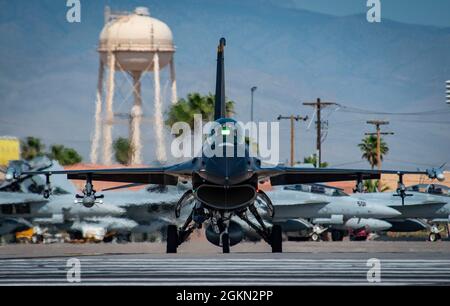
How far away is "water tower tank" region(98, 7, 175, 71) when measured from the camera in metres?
97.2

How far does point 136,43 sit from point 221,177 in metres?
70.3

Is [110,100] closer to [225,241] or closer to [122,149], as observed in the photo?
[122,149]

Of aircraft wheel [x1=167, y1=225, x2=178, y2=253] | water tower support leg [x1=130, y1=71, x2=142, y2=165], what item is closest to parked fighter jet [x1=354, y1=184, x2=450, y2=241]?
aircraft wheel [x1=167, y1=225, x2=178, y2=253]

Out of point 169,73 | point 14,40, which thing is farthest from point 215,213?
point 169,73

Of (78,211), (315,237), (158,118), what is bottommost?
(315,237)

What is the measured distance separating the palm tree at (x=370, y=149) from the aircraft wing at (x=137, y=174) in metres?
78.2

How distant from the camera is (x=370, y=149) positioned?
113m

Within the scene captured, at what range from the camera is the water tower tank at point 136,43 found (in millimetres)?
97188

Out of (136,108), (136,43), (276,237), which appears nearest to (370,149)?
Answer: (136,108)

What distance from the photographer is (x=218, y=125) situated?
29109 mm

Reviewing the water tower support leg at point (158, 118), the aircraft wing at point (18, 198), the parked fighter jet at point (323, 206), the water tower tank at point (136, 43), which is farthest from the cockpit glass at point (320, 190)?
the water tower tank at point (136, 43)

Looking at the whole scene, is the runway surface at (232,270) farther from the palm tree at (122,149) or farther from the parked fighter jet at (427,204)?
the palm tree at (122,149)
